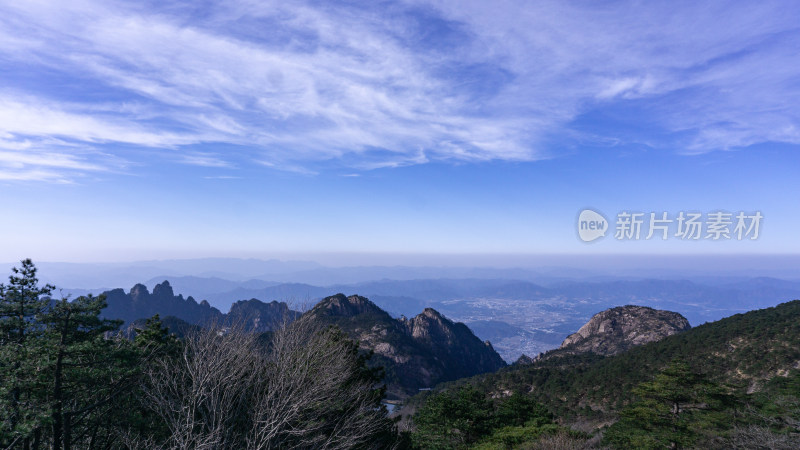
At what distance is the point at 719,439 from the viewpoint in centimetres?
1858

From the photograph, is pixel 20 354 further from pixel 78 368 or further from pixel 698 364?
pixel 698 364

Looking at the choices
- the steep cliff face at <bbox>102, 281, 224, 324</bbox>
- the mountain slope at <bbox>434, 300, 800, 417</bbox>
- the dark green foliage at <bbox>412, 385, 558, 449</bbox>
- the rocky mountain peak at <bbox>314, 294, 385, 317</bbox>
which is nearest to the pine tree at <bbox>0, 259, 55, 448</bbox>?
the dark green foliage at <bbox>412, 385, 558, 449</bbox>

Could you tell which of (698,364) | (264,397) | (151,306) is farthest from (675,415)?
Result: (151,306)

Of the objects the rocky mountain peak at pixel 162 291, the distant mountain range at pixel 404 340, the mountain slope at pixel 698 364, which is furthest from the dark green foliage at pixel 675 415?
the rocky mountain peak at pixel 162 291

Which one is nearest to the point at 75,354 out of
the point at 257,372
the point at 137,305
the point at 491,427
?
the point at 257,372

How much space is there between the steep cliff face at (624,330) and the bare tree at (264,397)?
84.3 m

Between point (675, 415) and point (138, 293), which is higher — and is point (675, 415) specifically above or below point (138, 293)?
above

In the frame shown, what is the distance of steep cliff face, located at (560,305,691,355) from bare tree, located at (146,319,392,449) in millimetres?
84311

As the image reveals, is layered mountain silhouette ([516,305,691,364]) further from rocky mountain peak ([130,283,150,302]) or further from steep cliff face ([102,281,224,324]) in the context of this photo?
rocky mountain peak ([130,283,150,302])

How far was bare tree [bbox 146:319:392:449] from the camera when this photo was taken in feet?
42.2

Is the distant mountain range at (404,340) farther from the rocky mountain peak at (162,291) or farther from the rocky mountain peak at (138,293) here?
the rocky mountain peak at (162,291)

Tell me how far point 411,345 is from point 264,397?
8950cm

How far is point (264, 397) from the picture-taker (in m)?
14.4

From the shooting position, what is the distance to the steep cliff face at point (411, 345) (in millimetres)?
89688
